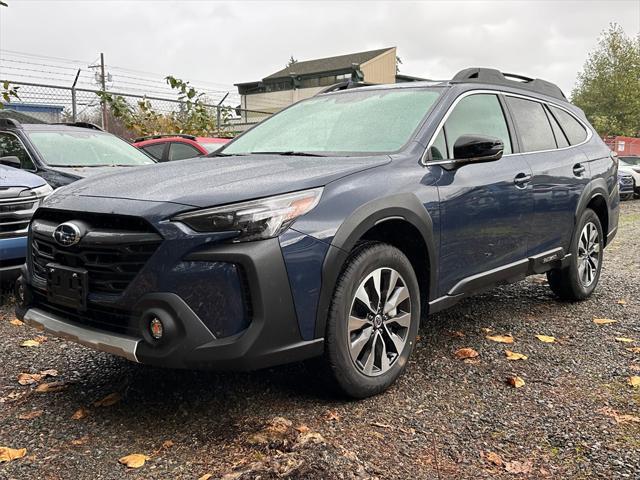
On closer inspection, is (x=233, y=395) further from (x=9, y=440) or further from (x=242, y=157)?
(x=242, y=157)

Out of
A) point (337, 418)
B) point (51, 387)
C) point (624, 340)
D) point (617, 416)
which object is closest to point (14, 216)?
point (51, 387)

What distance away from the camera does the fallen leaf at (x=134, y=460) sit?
2.54m

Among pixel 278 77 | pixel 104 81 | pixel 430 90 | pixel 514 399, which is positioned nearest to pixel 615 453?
pixel 514 399

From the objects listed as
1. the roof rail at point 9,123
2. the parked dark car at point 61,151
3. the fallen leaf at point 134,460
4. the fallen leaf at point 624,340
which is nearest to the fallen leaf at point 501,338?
the fallen leaf at point 624,340

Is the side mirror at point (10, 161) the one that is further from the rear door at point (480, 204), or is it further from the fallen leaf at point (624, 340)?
the fallen leaf at point (624, 340)

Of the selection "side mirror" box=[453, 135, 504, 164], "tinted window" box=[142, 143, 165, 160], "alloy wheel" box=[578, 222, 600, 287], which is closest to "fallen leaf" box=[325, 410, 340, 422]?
"side mirror" box=[453, 135, 504, 164]

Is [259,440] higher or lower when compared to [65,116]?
lower

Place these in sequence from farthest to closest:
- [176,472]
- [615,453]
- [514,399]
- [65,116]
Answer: [65,116] < [514,399] < [615,453] < [176,472]

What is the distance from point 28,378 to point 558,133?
4182mm

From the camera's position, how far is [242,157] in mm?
3758

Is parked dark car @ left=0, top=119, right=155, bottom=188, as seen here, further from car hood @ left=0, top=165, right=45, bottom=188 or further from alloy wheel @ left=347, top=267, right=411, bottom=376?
alloy wheel @ left=347, top=267, right=411, bottom=376

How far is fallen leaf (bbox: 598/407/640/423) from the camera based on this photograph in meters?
2.98

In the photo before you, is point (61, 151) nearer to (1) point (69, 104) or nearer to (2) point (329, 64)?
(1) point (69, 104)

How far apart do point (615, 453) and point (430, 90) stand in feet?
7.73
